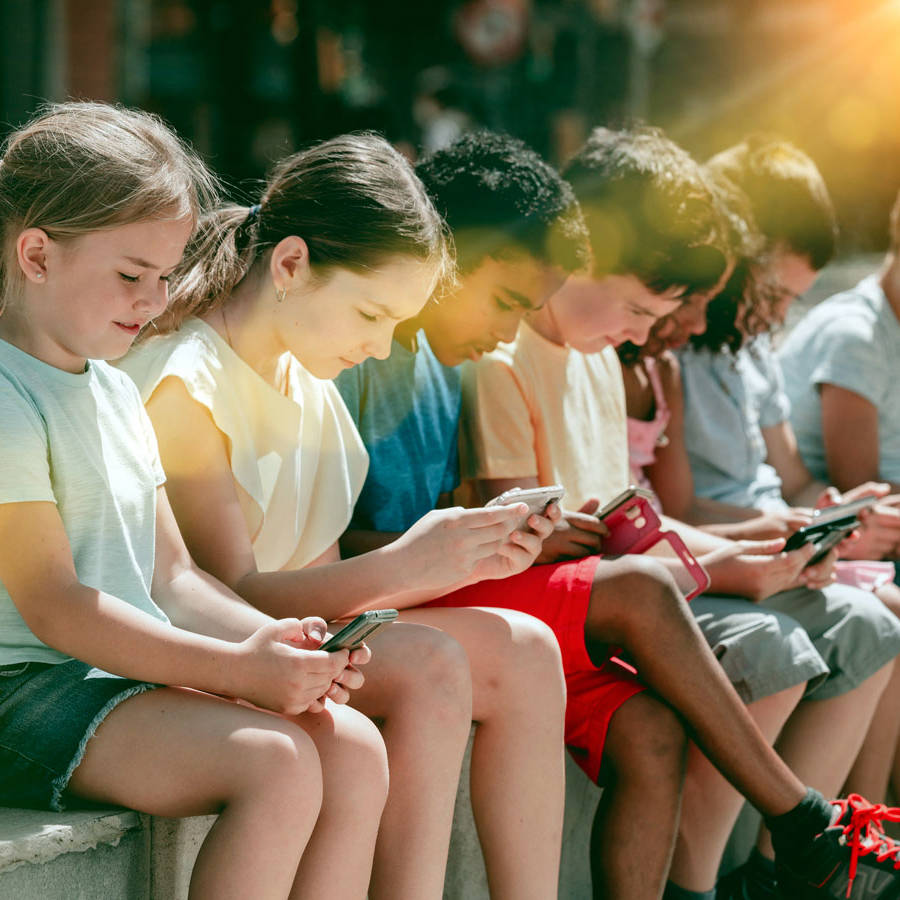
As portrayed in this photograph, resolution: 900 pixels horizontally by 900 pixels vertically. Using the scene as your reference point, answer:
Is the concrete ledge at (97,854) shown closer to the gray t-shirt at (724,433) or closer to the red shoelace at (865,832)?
the red shoelace at (865,832)

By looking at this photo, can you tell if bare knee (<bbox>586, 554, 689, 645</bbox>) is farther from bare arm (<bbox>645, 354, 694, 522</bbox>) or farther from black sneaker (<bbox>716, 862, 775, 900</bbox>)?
bare arm (<bbox>645, 354, 694, 522</bbox>)

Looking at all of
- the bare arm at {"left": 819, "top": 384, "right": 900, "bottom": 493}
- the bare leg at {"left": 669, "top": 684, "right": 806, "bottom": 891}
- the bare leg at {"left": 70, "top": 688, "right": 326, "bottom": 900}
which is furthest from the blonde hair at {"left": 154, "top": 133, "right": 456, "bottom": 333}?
the bare arm at {"left": 819, "top": 384, "right": 900, "bottom": 493}

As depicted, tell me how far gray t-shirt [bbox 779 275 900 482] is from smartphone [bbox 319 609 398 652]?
2282mm

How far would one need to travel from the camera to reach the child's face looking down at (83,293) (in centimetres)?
176

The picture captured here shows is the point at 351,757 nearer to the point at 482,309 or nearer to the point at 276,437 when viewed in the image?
the point at 276,437

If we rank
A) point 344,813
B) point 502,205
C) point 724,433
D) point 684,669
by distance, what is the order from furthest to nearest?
point 724,433
point 502,205
point 684,669
point 344,813

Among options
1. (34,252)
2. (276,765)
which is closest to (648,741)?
(276,765)

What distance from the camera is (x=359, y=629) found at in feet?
5.70

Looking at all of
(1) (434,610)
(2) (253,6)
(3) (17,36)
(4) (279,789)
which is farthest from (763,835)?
(2) (253,6)

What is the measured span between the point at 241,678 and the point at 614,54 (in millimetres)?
11140

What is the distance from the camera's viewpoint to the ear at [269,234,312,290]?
2203mm

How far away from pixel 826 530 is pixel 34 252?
189cm

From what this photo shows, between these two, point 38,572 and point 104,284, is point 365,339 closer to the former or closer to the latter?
point 104,284

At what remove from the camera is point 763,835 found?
2736mm
